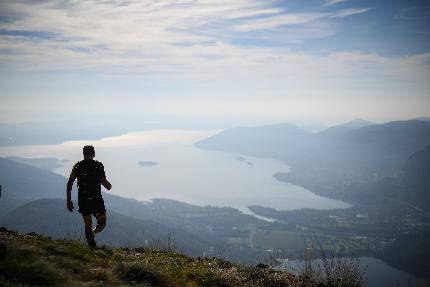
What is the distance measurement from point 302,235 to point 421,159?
403 ft

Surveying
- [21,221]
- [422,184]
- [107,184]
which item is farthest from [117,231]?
[422,184]

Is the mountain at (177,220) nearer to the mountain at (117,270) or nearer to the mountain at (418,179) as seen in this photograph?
the mountain at (117,270)

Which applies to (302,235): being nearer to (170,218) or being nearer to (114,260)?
(170,218)

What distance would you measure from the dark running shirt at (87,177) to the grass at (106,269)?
1.42 m

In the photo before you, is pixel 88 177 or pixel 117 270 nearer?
pixel 117 270

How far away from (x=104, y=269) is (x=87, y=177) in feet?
9.74

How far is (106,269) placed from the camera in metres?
7.40

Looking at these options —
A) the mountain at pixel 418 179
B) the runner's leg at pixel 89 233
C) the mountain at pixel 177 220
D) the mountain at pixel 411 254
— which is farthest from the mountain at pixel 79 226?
the mountain at pixel 418 179

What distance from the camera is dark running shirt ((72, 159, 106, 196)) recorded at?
9367mm

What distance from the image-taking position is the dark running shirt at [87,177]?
9367 mm

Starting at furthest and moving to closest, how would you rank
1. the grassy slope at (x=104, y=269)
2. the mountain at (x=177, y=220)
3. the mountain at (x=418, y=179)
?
the mountain at (x=418, y=179), the mountain at (x=177, y=220), the grassy slope at (x=104, y=269)

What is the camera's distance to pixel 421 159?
19012 cm

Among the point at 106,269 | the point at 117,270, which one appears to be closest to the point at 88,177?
the point at 106,269

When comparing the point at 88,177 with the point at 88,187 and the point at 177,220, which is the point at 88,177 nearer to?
the point at 88,187
